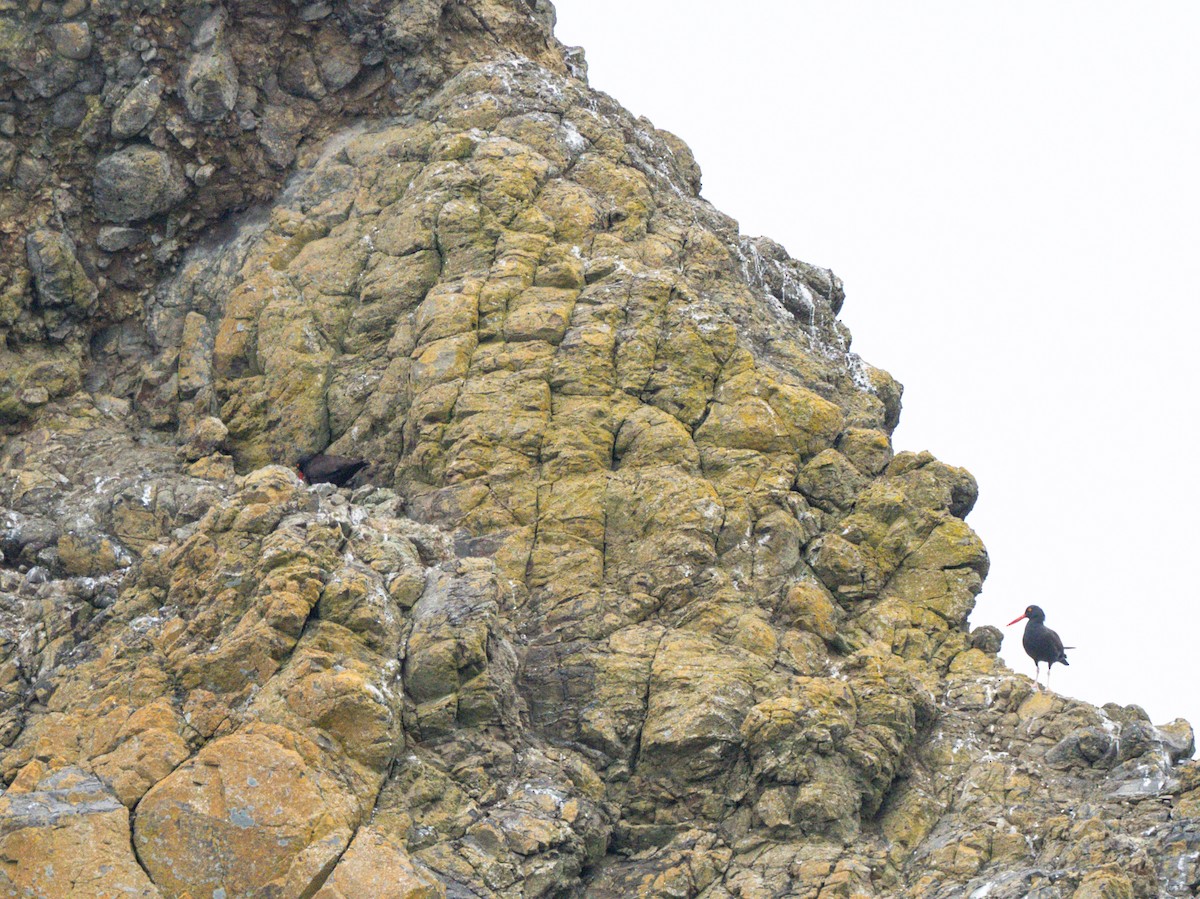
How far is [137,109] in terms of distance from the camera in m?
36.9

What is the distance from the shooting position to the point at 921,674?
28781 mm

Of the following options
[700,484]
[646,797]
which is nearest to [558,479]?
[700,484]

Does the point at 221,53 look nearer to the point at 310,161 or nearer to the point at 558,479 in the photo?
the point at 310,161

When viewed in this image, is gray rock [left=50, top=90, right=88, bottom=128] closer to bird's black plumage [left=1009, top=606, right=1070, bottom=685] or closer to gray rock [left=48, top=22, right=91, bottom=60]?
gray rock [left=48, top=22, right=91, bottom=60]

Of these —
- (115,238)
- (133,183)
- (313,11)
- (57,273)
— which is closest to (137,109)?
(133,183)

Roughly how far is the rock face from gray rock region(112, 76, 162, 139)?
0.11 m

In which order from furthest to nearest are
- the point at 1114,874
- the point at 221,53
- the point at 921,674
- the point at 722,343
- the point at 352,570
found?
the point at 221,53 → the point at 722,343 → the point at 921,674 → the point at 352,570 → the point at 1114,874

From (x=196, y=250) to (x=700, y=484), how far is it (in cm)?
1566

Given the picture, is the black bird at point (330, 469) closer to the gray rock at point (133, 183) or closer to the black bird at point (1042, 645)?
the gray rock at point (133, 183)

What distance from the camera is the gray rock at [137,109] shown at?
36844 mm

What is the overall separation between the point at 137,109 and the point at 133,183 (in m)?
1.81

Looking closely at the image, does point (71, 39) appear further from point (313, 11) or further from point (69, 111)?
point (313, 11)

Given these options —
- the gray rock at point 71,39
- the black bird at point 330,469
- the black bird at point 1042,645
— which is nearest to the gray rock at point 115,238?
the gray rock at point 71,39

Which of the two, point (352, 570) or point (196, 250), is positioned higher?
point (196, 250)
